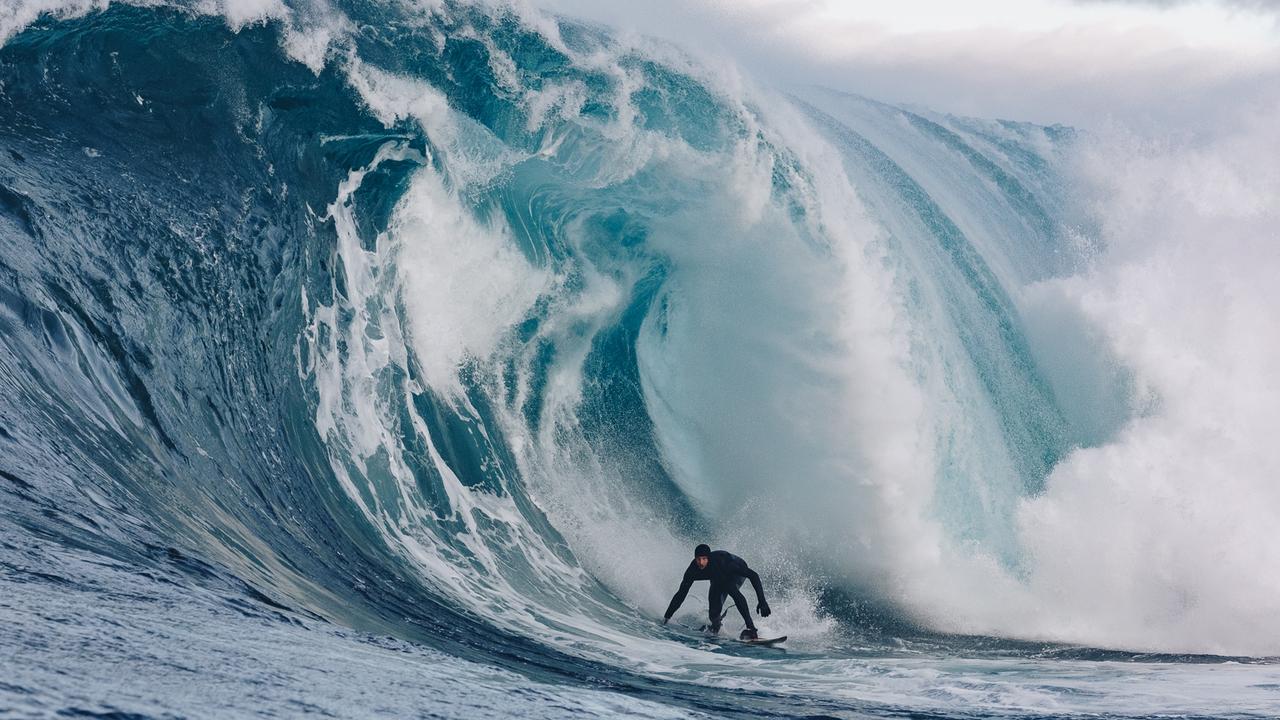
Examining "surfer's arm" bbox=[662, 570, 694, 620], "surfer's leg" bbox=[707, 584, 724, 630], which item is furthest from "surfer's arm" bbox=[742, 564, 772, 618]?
"surfer's arm" bbox=[662, 570, 694, 620]

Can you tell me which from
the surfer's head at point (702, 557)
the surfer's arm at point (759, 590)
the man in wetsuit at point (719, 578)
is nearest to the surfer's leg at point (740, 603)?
the man in wetsuit at point (719, 578)

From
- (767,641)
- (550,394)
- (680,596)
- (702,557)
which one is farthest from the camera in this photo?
(550,394)

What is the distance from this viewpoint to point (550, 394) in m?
11.1

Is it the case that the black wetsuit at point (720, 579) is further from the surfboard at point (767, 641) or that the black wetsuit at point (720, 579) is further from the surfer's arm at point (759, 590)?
the surfboard at point (767, 641)

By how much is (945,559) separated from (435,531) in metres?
5.09

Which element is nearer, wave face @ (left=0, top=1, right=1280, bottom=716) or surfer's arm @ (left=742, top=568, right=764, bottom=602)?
wave face @ (left=0, top=1, right=1280, bottom=716)

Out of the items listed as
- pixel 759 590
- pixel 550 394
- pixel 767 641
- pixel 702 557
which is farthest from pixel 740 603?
pixel 550 394

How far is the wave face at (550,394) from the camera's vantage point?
5758 millimetres

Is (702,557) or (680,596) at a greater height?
(702,557)

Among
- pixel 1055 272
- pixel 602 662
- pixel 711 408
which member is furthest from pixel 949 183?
pixel 602 662

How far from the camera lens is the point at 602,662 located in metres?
6.20

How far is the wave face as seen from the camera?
5.76 m

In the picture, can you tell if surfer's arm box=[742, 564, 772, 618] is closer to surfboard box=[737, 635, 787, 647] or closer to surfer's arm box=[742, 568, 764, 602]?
surfer's arm box=[742, 568, 764, 602]

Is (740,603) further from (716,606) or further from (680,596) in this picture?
(680,596)
